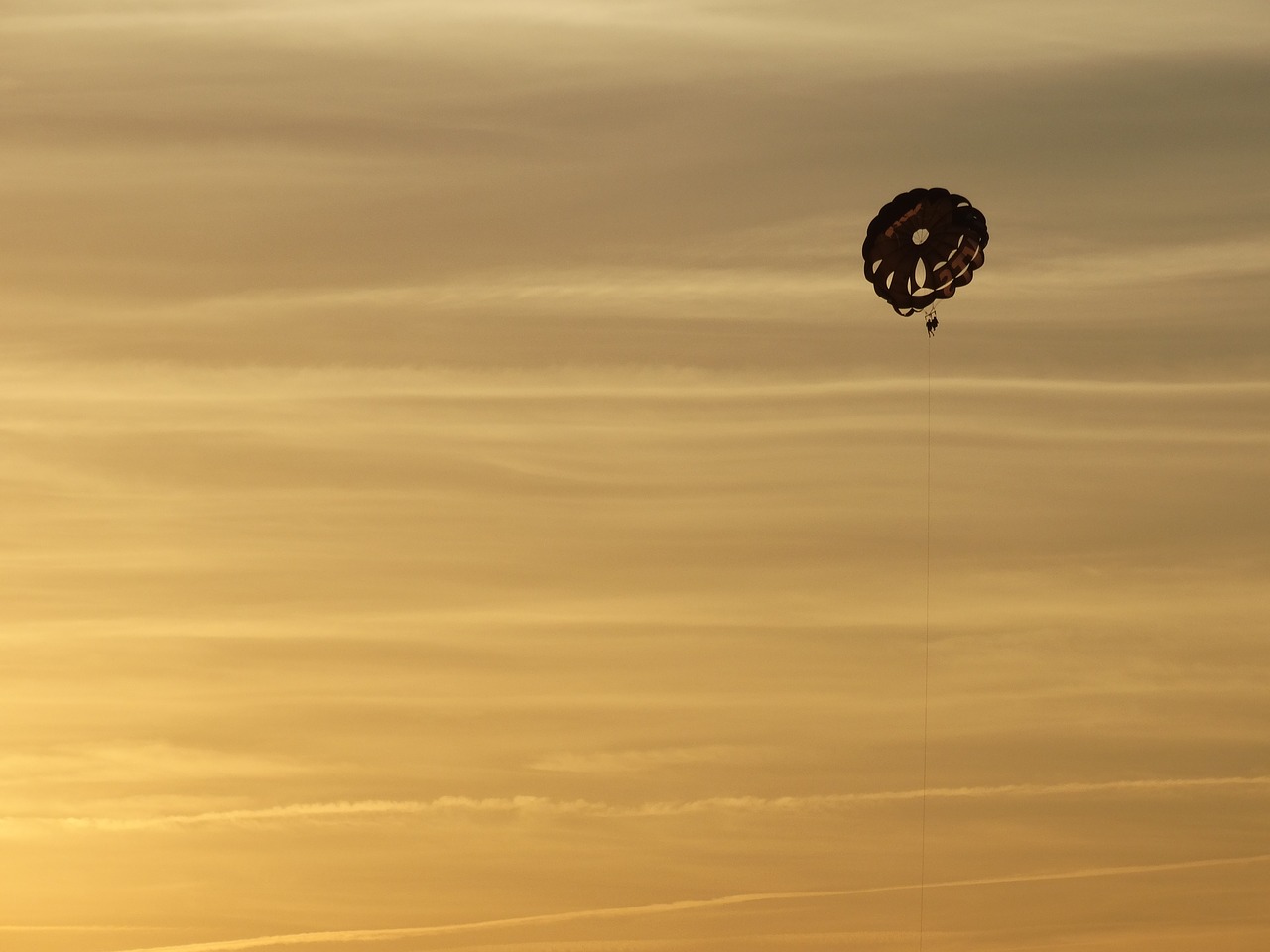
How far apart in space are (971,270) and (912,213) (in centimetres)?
376

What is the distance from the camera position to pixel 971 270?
95.8 meters

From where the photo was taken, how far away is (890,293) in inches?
3834

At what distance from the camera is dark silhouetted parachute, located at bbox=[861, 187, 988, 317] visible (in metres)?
95.1

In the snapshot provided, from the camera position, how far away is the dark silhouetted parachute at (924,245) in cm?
9512

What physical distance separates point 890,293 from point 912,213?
3.74 metres

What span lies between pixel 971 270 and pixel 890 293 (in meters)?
3.86

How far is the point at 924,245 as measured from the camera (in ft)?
316

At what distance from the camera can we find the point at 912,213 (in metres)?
96.6
